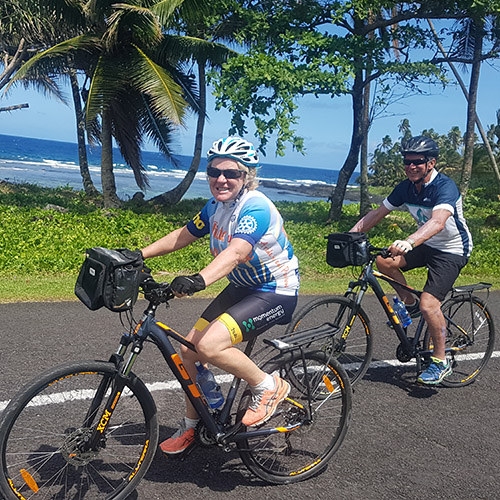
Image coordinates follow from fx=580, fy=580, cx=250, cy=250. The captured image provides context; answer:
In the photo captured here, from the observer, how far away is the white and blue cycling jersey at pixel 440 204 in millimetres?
5391

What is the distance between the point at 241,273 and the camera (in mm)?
3854

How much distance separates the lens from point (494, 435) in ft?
15.6

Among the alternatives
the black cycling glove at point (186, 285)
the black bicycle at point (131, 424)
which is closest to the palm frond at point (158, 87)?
the black bicycle at point (131, 424)

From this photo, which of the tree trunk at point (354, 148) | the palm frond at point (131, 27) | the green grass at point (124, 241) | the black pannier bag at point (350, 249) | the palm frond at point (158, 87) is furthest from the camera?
the tree trunk at point (354, 148)

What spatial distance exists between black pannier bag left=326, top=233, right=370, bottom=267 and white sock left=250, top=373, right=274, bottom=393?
1.76 meters

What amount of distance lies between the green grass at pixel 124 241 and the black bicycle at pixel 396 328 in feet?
12.7

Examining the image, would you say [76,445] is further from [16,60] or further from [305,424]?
[16,60]

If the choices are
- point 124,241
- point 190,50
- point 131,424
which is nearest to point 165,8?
point 190,50

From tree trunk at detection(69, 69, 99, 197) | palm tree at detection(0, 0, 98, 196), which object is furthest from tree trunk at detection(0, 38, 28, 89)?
tree trunk at detection(69, 69, 99, 197)

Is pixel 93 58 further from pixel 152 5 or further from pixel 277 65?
pixel 277 65

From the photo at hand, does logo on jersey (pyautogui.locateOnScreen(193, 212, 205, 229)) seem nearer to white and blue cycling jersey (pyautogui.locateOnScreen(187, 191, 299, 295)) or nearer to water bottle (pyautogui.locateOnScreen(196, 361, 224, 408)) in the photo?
white and blue cycling jersey (pyautogui.locateOnScreen(187, 191, 299, 295))

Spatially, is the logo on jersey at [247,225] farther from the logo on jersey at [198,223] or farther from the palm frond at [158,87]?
the palm frond at [158,87]

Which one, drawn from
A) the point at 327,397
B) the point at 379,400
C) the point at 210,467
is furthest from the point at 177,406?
the point at 379,400

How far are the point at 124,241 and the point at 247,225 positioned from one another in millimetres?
11058
